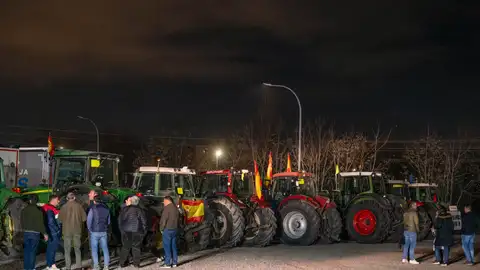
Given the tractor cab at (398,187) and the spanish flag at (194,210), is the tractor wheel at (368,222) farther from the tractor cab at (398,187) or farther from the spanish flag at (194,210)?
the spanish flag at (194,210)

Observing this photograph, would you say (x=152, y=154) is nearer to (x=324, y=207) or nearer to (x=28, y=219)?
(x=324, y=207)

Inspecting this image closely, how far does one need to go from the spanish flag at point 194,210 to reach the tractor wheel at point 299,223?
14.2ft

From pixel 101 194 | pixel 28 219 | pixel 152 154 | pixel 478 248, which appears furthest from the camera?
pixel 152 154

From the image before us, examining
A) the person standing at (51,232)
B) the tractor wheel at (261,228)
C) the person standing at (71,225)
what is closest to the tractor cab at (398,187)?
the tractor wheel at (261,228)

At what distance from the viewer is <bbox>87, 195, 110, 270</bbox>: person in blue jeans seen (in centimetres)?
1320

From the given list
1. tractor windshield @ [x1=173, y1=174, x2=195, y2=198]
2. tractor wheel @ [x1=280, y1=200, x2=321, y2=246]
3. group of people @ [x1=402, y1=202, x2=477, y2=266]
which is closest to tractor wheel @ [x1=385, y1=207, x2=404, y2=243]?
tractor wheel @ [x1=280, y1=200, x2=321, y2=246]

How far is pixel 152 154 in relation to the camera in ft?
174

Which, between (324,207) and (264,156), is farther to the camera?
(264,156)

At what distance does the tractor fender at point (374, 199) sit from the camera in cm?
2073

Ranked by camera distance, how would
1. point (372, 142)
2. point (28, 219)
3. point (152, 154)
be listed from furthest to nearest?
1. point (152, 154)
2. point (372, 142)
3. point (28, 219)

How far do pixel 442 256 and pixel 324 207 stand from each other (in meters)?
5.09

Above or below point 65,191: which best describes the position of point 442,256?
below

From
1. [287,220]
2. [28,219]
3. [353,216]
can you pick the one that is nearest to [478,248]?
[353,216]

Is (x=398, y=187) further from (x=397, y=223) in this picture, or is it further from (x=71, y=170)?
(x=71, y=170)
